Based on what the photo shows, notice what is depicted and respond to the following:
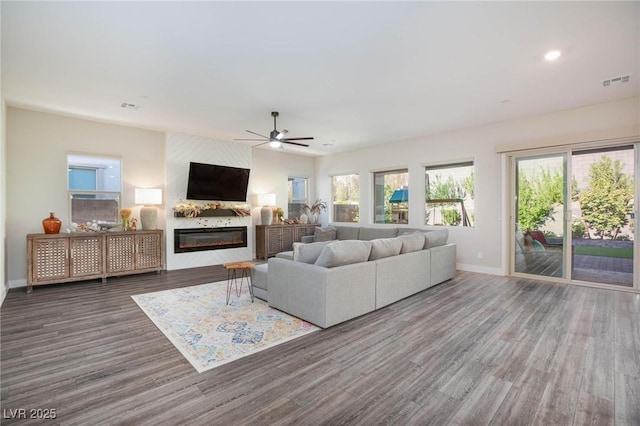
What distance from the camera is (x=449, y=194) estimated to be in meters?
6.47

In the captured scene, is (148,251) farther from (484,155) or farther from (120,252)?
(484,155)

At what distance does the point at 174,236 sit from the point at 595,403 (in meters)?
6.54

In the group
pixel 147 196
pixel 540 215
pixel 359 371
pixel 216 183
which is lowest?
pixel 359 371

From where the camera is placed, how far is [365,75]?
362cm

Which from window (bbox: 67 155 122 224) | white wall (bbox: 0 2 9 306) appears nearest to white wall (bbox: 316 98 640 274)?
window (bbox: 67 155 122 224)

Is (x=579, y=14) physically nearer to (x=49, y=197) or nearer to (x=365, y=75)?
(x=365, y=75)

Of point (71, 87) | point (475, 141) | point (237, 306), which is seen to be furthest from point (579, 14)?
point (71, 87)

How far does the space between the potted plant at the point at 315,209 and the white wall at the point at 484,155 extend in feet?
4.85

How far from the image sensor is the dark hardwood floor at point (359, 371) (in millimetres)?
1851

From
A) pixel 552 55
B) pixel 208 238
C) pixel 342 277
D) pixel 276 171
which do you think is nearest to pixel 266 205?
pixel 276 171

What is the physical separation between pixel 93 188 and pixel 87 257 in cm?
138

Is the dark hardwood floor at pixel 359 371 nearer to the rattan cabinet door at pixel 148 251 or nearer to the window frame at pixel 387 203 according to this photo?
the rattan cabinet door at pixel 148 251

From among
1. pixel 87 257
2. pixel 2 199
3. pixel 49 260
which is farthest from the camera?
pixel 87 257

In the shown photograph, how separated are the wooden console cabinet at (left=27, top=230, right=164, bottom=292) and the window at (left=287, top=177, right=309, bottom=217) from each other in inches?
148
